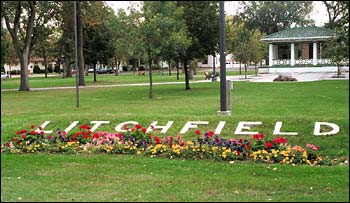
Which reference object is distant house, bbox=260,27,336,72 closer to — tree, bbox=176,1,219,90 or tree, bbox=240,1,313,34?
tree, bbox=176,1,219,90

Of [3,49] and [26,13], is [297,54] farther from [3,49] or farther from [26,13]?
[3,49]

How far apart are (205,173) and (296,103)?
1131 centimetres

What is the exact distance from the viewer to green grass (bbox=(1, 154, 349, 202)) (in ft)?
18.7

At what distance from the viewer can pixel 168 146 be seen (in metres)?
8.81

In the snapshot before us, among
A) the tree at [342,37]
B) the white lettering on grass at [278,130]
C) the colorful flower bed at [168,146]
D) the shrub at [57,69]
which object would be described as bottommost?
the colorful flower bed at [168,146]

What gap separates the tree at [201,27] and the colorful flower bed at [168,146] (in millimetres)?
15356

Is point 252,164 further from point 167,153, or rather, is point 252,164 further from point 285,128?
point 285,128

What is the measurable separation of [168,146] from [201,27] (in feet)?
56.4

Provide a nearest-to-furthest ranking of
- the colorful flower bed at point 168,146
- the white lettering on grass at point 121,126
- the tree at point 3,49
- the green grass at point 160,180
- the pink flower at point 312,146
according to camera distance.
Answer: the green grass at point 160,180 < the tree at point 3,49 < the colorful flower bed at point 168,146 < the pink flower at point 312,146 < the white lettering on grass at point 121,126

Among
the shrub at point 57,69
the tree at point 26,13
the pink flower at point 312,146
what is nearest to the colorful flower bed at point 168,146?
the pink flower at point 312,146

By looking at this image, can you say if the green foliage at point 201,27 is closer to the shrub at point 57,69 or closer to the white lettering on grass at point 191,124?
the white lettering on grass at point 191,124

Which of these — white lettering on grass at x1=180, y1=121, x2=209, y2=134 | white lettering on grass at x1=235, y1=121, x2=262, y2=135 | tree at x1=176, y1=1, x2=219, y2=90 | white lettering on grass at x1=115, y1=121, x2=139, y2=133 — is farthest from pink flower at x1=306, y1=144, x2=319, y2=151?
tree at x1=176, y1=1, x2=219, y2=90

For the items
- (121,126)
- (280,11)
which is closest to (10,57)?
(121,126)

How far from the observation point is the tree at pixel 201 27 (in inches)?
978
